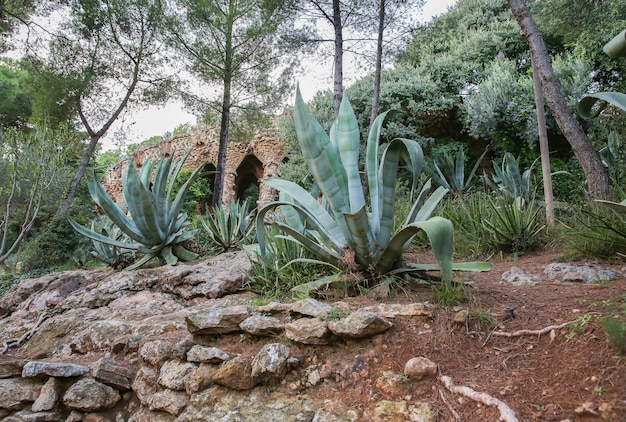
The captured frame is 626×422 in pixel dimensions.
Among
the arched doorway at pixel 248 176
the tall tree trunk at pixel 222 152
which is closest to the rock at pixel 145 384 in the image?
the tall tree trunk at pixel 222 152

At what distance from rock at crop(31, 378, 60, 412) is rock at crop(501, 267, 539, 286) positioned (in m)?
2.48

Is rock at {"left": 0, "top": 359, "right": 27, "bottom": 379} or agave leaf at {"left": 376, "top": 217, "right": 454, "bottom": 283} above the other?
agave leaf at {"left": 376, "top": 217, "right": 454, "bottom": 283}

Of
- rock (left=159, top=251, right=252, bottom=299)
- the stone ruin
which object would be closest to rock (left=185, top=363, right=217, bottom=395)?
rock (left=159, top=251, right=252, bottom=299)

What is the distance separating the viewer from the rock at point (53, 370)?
180 centimetres

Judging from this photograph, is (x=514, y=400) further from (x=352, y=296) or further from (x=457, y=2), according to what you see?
(x=457, y=2)

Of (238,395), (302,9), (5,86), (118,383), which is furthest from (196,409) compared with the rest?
(5,86)

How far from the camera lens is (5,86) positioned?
576 inches

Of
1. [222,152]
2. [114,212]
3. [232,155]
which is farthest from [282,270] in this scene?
[232,155]

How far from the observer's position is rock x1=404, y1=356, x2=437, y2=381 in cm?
131

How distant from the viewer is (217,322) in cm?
182

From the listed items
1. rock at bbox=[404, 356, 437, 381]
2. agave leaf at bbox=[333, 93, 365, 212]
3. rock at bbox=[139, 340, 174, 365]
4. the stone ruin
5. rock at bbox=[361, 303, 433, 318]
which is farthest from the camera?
the stone ruin

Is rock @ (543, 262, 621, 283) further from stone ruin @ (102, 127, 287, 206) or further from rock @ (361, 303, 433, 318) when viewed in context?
stone ruin @ (102, 127, 287, 206)

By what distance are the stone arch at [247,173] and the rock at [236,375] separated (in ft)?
39.3

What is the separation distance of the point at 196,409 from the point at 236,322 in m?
0.43
